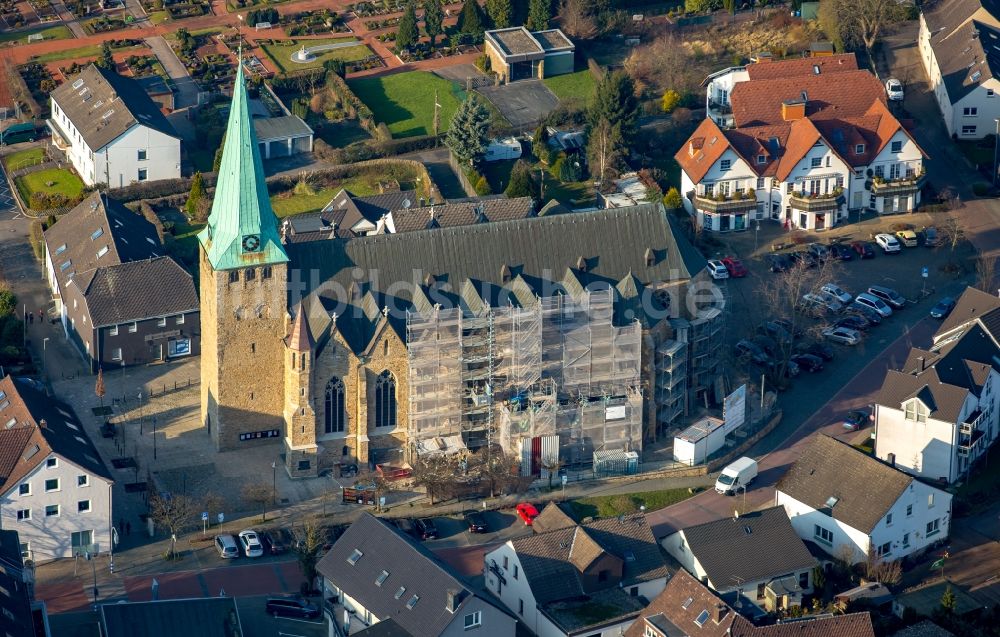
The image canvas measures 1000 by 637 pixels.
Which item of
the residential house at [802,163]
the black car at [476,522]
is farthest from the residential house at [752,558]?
the residential house at [802,163]

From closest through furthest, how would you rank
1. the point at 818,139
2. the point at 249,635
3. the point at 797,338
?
1. the point at 249,635
2. the point at 797,338
3. the point at 818,139

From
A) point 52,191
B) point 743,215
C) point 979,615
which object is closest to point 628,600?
point 979,615

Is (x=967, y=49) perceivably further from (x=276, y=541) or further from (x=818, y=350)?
(x=276, y=541)

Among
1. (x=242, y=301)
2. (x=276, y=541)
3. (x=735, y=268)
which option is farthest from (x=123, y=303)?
(x=735, y=268)

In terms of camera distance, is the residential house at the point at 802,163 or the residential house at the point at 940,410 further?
the residential house at the point at 802,163

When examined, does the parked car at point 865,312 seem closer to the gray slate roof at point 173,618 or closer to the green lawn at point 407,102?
the green lawn at point 407,102

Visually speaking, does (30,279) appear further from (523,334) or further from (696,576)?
(696,576)
